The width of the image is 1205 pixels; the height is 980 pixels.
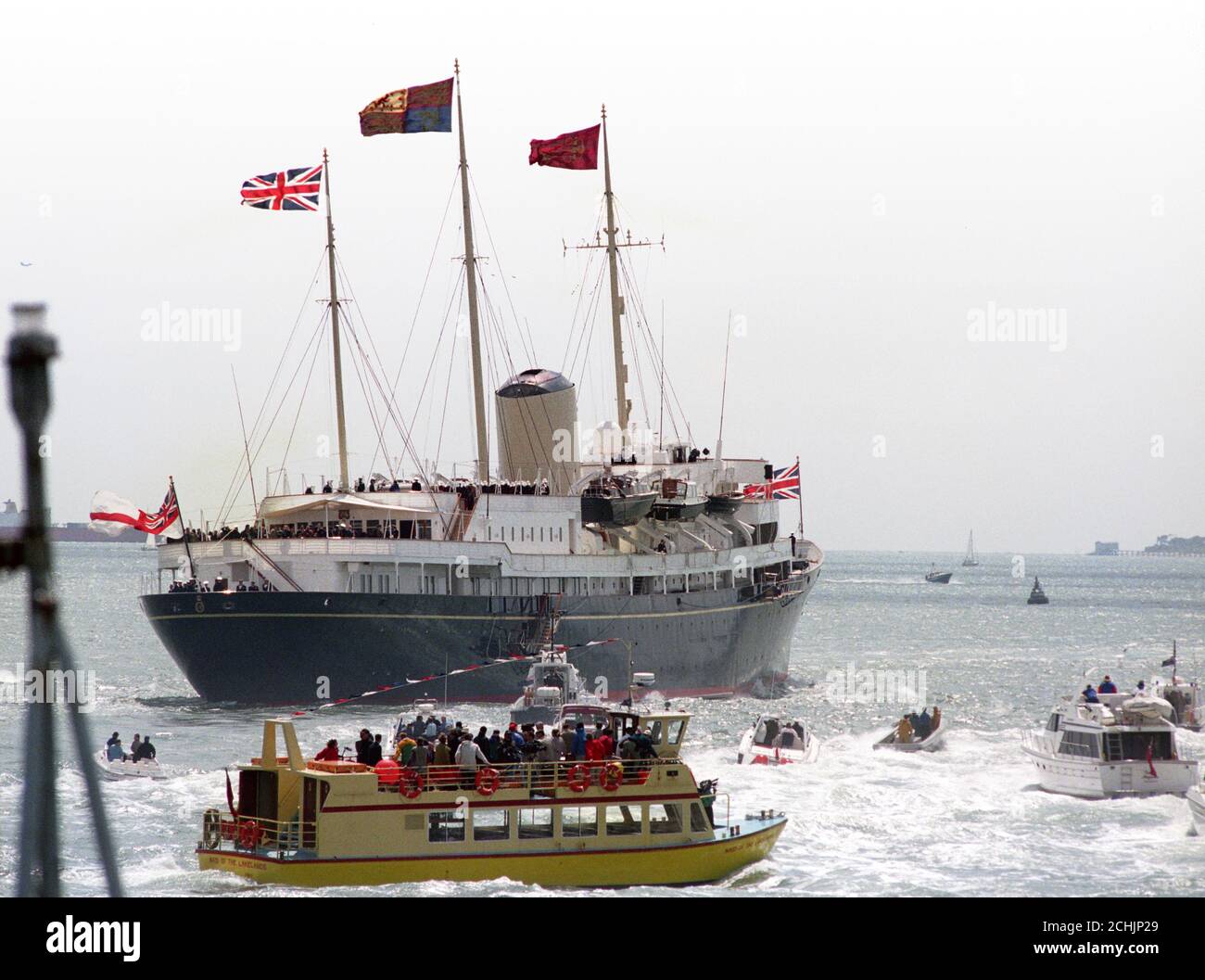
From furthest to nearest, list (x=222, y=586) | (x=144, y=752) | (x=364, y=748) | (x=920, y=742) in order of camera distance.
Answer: (x=222, y=586)
(x=920, y=742)
(x=144, y=752)
(x=364, y=748)

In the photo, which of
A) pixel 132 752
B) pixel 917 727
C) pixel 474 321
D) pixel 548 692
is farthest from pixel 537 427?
pixel 132 752

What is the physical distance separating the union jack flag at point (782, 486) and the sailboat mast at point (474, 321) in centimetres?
1475

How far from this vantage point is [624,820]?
89.0 ft

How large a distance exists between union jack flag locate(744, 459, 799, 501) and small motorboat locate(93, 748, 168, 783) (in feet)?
125

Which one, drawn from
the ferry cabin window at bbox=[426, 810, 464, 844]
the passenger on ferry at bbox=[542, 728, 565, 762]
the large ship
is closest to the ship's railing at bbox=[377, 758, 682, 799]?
the passenger on ferry at bbox=[542, 728, 565, 762]

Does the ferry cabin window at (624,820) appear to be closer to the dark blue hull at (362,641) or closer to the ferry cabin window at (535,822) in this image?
the ferry cabin window at (535,822)

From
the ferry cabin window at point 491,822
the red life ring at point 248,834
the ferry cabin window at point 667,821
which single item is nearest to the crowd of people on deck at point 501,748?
the ferry cabin window at point 491,822

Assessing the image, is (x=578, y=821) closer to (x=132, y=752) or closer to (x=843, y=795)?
(x=843, y=795)

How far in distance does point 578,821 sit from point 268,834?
473cm

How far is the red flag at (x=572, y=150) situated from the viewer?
63875mm

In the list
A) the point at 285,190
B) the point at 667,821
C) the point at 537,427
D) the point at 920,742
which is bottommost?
the point at 920,742

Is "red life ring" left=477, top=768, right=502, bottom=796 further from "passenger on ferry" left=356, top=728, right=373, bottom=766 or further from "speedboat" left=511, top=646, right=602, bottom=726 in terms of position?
"speedboat" left=511, top=646, right=602, bottom=726

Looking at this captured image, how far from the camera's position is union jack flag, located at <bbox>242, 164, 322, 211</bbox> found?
184ft
